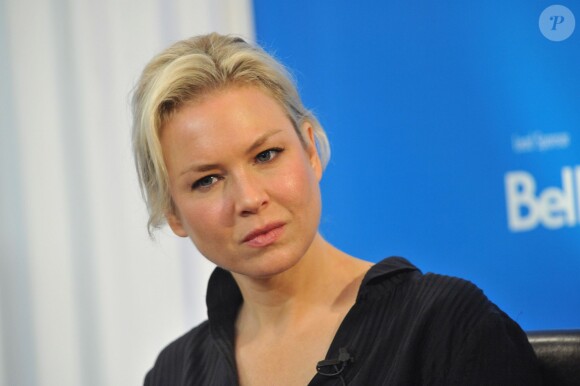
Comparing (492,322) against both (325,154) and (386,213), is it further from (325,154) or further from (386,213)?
(386,213)

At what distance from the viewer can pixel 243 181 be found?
4.34 feet

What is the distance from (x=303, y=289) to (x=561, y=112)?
3.14 feet

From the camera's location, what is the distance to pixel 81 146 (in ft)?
9.14

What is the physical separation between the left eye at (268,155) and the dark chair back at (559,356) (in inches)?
19.5

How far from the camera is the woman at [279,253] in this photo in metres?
1.27

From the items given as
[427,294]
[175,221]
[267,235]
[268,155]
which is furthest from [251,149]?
[427,294]

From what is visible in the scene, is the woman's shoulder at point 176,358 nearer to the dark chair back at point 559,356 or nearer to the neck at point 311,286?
the neck at point 311,286

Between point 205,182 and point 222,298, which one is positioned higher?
point 205,182

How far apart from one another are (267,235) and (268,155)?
132 mm

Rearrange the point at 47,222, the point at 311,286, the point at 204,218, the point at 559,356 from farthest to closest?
1. the point at 47,222
2. the point at 311,286
3. the point at 204,218
4. the point at 559,356

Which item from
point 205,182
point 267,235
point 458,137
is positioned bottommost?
point 267,235

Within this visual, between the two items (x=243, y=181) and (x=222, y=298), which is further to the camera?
(x=222, y=298)

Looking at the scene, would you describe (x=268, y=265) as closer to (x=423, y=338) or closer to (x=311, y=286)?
(x=311, y=286)

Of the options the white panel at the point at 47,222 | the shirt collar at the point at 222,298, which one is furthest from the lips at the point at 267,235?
the white panel at the point at 47,222
